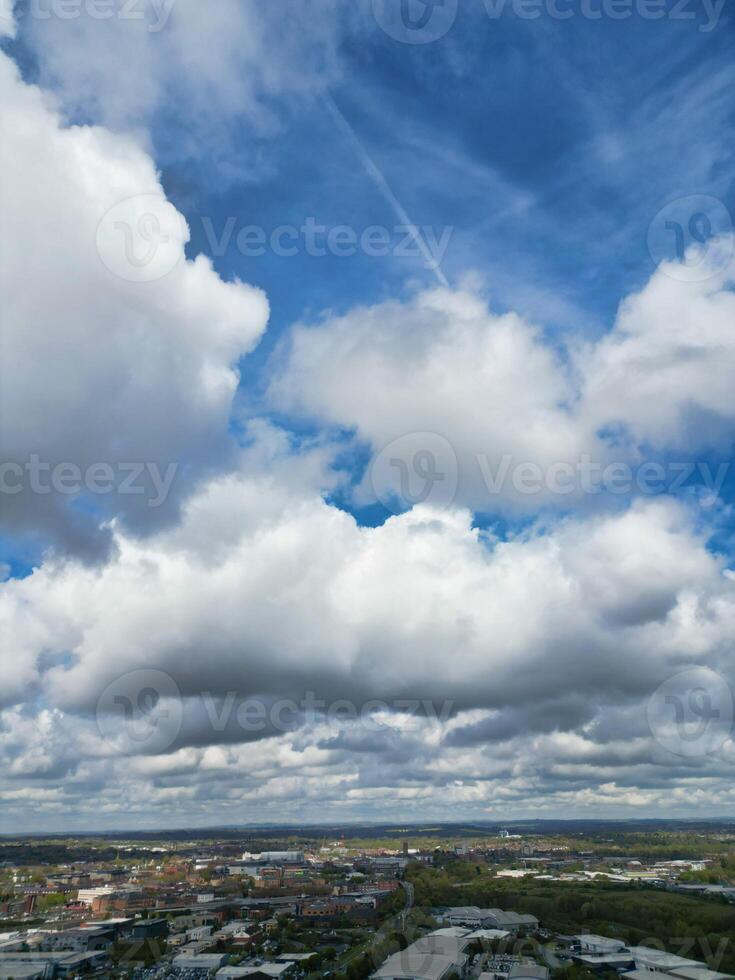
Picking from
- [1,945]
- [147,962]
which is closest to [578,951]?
[147,962]

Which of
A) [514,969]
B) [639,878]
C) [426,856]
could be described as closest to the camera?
[514,969]

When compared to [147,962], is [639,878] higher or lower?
lower

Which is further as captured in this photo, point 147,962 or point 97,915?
point 97,915

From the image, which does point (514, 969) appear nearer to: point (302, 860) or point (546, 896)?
point (546, 896)

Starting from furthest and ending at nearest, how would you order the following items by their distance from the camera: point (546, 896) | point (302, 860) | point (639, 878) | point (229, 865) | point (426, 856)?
1. point (426, 856)
2. point (302, 860)
3. point (229, 865)
4. point (639, 878)
5. point (546, 896)

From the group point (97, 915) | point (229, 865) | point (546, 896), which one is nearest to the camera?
point (97, 915)

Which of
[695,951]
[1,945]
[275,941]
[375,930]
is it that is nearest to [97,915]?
[1,945]

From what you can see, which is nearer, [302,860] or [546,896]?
[546,896]

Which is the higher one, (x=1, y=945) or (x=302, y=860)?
(x=1, y=945)

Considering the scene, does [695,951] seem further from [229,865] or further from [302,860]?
[302,860]
